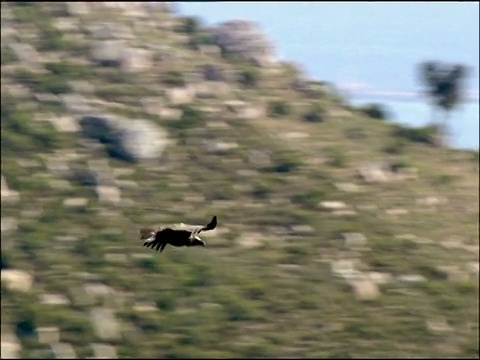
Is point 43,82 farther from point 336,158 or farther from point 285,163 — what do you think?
point 336,158

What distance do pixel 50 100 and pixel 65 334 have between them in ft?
131

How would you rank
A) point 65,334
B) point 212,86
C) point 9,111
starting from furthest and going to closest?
point 212,86, point 9,111, point 65,334

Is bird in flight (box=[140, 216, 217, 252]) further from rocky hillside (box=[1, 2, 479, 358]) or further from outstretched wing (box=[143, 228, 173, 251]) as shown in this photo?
rocky hillside (box=[1, 2, 479, 358])

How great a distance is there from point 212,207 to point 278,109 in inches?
1054

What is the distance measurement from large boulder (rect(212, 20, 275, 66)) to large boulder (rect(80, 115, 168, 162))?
28.1m

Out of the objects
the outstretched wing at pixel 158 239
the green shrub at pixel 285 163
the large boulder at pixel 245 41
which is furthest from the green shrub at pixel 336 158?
the outstretched wing at pixel 158 239

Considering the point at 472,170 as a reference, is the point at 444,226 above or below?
below

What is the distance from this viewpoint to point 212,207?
121 metres

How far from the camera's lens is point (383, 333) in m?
107

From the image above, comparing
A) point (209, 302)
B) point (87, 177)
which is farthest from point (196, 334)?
point (87, 177)

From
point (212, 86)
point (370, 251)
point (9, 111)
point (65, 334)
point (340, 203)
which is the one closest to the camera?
point (65, 334)

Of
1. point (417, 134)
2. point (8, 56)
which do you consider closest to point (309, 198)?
point (417, 134)

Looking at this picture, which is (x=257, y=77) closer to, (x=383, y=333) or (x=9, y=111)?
(x=9, y=111)

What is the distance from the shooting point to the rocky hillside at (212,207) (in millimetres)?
106375
